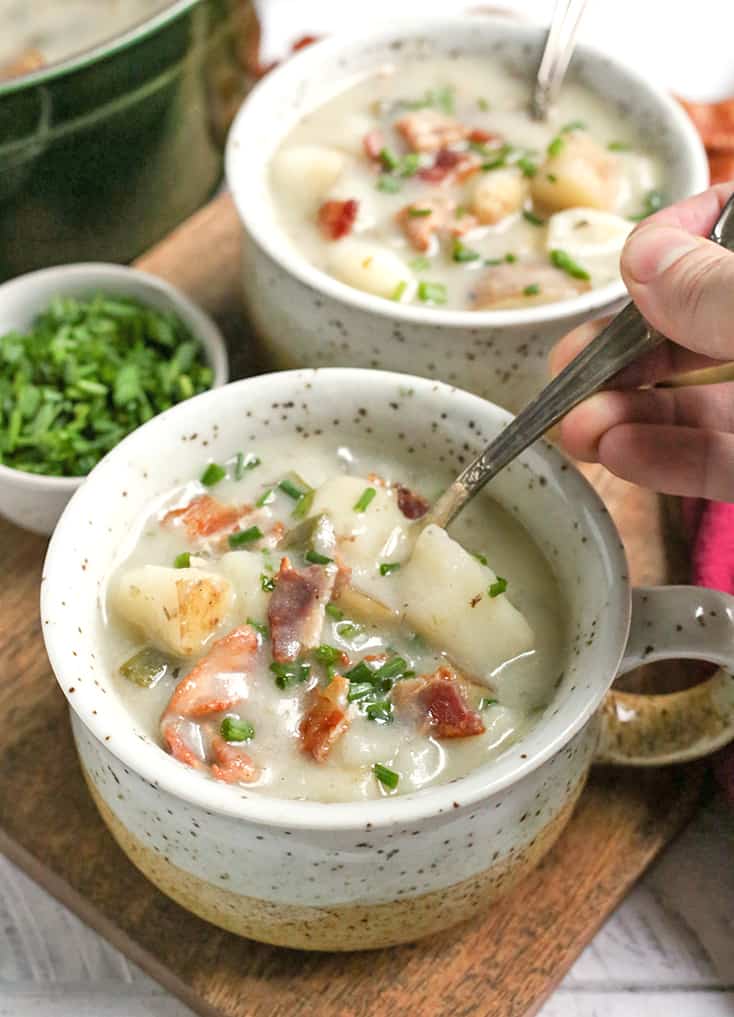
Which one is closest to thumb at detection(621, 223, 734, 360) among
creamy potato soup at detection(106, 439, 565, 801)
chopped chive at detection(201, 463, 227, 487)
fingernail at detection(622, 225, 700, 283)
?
fingernail at detection(622, 225, 700, 283)

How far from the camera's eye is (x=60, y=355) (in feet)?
6.74

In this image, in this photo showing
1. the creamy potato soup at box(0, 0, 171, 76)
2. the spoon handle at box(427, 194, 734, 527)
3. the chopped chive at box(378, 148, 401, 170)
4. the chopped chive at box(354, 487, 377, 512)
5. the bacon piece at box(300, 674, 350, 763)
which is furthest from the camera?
the creamy potato soup at box(0, 0, 171, 76)

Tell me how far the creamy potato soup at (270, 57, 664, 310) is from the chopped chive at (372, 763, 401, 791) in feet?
2.67

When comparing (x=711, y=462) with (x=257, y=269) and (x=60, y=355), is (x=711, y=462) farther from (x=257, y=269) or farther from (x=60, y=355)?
(x=60, y=355)

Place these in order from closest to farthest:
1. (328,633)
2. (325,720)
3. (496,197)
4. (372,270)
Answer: (325,720) → (328,633) → (372,270) → (496,197)

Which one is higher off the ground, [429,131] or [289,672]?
[429,131]

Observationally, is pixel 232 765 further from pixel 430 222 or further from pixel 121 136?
pixel 121 136

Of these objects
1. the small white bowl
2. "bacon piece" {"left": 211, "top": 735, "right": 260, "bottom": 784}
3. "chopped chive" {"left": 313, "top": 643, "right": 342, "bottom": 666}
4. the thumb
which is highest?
the thumb

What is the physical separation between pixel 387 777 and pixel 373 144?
3.95ft

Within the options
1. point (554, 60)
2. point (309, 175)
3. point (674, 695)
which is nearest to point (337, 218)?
point (309, 175)

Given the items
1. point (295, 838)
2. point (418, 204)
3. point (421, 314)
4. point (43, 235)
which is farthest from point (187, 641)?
point (43, 235)

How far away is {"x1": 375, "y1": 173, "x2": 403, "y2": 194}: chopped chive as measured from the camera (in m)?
2.17

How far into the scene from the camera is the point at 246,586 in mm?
1562

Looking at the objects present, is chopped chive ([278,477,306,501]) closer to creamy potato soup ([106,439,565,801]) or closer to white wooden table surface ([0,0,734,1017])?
creamy potato soup ([106,439,565,801])
